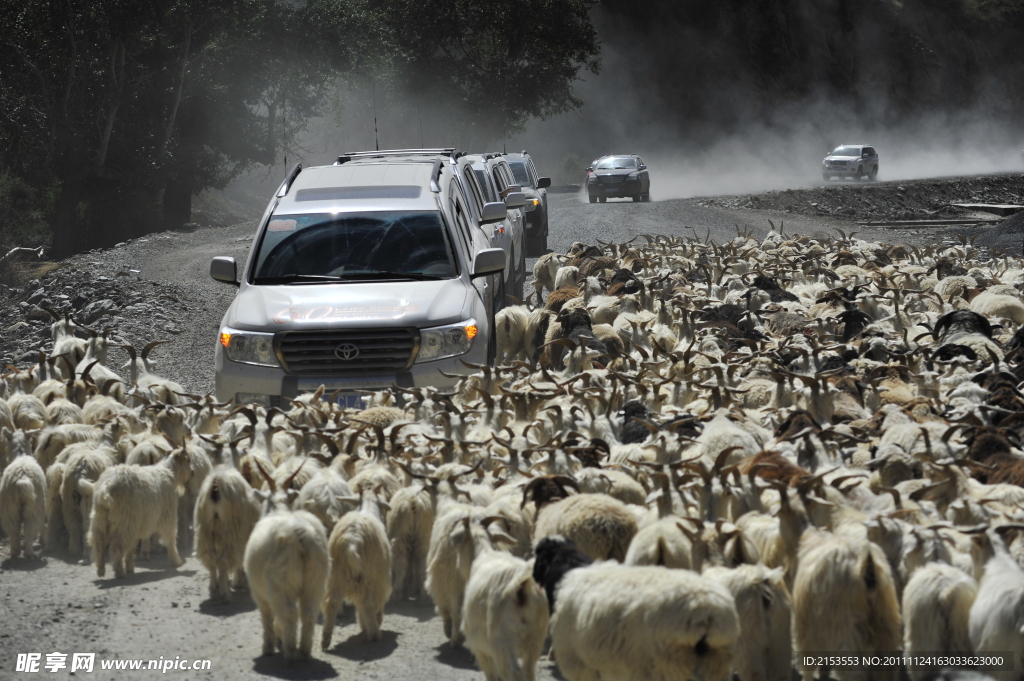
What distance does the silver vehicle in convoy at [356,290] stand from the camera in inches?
355

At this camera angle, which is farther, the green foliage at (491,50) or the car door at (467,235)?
the green foliage at (491,50)

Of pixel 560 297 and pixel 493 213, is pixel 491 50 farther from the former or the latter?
pixel 493 213

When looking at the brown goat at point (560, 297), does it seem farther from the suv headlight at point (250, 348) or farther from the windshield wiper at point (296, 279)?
the suv headlight at point (250, 348)

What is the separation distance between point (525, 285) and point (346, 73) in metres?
26.9

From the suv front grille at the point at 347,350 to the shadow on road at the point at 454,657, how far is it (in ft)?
11.2

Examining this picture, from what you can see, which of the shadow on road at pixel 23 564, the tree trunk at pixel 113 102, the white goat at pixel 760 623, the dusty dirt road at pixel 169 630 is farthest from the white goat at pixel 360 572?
the tree trunk at pixel 113 102

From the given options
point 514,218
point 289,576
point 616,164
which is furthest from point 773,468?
point 616,164

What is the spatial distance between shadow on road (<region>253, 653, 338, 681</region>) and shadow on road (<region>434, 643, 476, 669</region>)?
21.7 inches

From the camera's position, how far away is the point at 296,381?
29.5 feet

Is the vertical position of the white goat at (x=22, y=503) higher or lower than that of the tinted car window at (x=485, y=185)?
lower

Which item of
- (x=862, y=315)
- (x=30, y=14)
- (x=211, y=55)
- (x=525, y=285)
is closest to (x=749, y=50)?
(x=211, y=55)

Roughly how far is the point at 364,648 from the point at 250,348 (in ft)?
12.1

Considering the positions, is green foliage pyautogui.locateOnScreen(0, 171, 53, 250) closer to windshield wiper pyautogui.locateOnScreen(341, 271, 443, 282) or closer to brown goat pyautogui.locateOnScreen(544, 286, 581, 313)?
brown goat pyautogui.locateOnScreen(544, 286, 581, 313)

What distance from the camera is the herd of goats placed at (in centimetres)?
503
